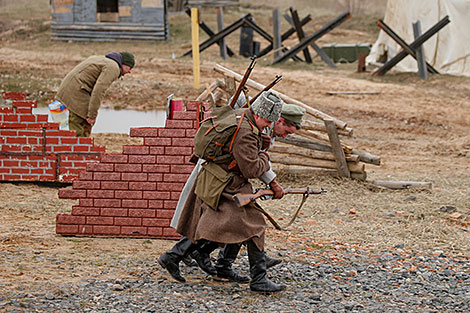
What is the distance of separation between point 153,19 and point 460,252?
21.2 m

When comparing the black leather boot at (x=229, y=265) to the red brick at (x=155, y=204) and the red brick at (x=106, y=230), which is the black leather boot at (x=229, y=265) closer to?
the red brick at (x=155, y=204)

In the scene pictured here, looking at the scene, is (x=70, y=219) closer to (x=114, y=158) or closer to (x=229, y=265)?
(x=114, y=158)

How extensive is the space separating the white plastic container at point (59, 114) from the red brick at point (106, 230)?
3940 mm

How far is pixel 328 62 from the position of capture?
22547 millimetres

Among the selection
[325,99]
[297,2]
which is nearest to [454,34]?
[325,99]

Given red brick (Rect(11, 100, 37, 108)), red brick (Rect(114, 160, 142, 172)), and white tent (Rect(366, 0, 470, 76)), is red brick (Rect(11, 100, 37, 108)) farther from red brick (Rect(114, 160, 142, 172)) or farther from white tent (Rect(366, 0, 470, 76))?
white tent (Rect(366, 0, 470, 76))

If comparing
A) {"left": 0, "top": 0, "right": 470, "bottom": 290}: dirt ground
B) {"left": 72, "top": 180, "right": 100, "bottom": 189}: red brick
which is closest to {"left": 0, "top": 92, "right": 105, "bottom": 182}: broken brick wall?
{"left": 0, "top": 0, "right": 470, "bottom": 290}: dirt ground

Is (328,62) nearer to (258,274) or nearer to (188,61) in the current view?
(188,61)

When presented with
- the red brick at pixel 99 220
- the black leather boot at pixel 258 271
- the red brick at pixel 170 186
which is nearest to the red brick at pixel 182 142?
the red brick at pixel 170 186

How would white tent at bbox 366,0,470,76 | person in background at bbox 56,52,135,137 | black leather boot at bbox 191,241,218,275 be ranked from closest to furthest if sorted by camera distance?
black leather boot at bbox 191,241,218,275 → person in background at bbox 56,52,135,137 → white tent at bbox 366,0,470,76

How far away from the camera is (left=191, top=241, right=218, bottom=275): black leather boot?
5.18 m

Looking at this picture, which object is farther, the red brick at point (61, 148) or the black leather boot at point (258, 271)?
the red brick at point (61, 148)

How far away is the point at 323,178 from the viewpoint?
8.88 metres

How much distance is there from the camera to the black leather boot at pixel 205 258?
5180mm
